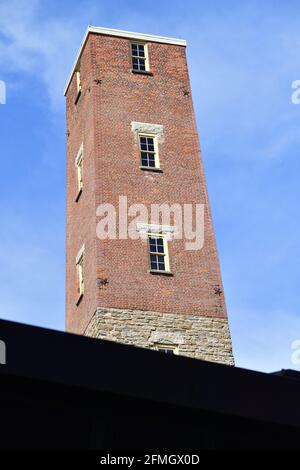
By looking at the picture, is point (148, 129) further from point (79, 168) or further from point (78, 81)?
point (78, 81)

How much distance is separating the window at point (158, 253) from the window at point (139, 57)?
26.7 feet

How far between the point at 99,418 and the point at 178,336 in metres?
11.9

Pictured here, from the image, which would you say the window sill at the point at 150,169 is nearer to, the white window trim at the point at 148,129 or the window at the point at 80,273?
the white window trim at the point at 148,129

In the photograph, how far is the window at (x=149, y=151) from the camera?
3198 centimetres

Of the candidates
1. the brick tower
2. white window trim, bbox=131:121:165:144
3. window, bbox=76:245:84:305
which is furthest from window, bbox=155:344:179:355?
white window trim, bbox=131:121:165:144

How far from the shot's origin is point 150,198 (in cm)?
3067

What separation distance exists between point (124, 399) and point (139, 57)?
70.8 ft

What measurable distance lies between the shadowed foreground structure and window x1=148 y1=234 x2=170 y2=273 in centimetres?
1213

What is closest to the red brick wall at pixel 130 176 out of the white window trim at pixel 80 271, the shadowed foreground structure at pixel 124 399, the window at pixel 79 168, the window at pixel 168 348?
the white window trim at pixel 80 271

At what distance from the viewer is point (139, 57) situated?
3475cm

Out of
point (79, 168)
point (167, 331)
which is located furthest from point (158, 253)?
point (79, 168)

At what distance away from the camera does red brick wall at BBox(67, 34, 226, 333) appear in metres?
28.7
